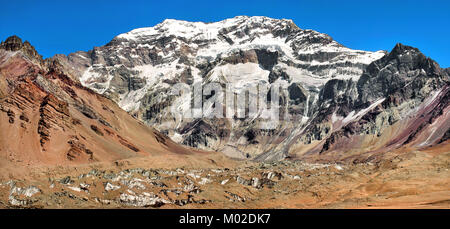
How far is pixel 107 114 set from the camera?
475ft

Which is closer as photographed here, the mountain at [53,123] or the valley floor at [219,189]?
the valley floor at [219,189]

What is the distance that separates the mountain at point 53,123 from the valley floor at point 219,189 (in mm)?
6599

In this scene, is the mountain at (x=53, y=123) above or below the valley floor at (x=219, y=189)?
above

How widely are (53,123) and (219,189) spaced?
45175mm

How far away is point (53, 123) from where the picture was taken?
9612cm

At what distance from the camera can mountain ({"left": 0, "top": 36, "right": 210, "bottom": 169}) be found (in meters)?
85.6

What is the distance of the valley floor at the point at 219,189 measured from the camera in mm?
50188

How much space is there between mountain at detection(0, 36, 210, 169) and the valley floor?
6599 millimetres

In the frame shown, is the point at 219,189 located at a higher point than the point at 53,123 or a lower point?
lower

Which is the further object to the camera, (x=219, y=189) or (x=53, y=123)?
(x=53, y=123)

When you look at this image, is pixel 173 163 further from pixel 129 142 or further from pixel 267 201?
pixel 267 201

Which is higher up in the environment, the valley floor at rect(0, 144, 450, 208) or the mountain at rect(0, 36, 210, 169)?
the mountain at rect(0, 36, 210, 169)

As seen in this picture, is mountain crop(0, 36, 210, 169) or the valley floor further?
mountain crop(0, 36, 210, 169)

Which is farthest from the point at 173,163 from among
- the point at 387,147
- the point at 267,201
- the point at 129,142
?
the point at 387,147
